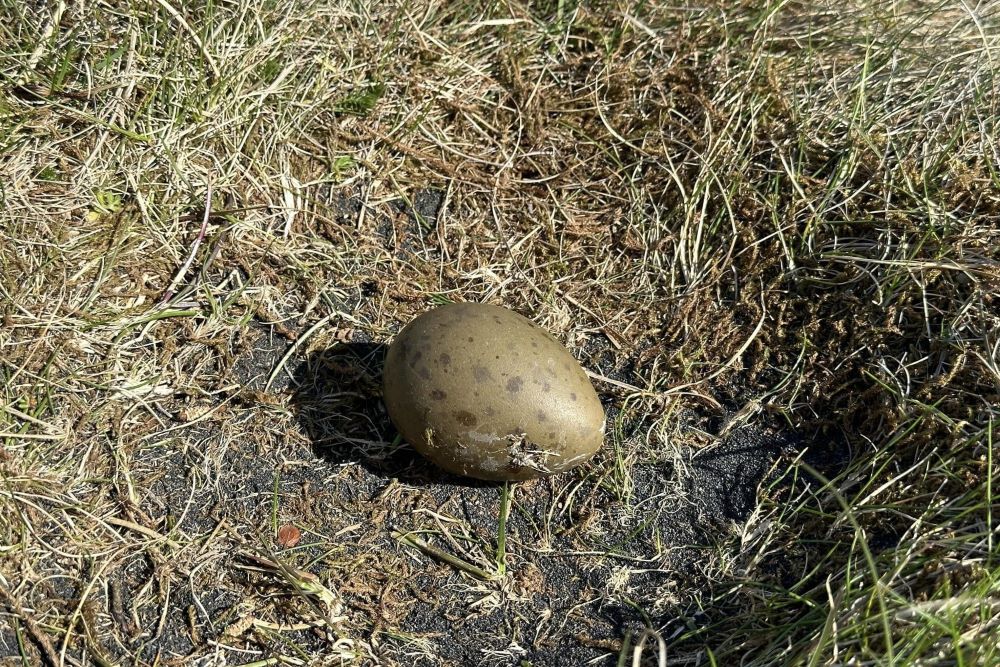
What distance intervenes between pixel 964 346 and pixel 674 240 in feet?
2.89

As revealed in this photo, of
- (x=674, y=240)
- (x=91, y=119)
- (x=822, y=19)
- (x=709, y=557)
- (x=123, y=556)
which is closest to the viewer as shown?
(x=123, y=556)

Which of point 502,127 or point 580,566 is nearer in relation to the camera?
point 580,566

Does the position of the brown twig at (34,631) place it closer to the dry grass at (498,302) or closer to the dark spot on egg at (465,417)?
the dry grass at (498,302)

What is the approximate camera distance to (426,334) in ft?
7.40

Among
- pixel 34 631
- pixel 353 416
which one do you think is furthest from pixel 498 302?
pixel 34 631

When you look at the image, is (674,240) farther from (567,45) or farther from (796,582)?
(796,582)

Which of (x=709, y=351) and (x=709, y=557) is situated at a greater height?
(x=709, y=351)

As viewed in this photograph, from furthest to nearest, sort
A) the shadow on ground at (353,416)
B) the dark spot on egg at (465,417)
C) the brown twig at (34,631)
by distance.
→ the shadow on ground at (353,416) → the dark spot on egg at (465,417) → the brown twig at (34,631)

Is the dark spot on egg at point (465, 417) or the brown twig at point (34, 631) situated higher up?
the dark spot on egg at point (465, 417)

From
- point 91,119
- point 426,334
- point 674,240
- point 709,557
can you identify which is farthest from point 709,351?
point 91,119

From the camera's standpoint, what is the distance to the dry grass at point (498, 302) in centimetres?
224

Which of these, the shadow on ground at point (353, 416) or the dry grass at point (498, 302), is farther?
the shadow on ground at point (353, 416)

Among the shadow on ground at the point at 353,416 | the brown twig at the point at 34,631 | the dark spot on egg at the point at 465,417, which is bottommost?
the brown twig at the point at 34,631

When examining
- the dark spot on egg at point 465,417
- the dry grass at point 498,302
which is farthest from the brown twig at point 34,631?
the dark spot on egg at point 465,417
